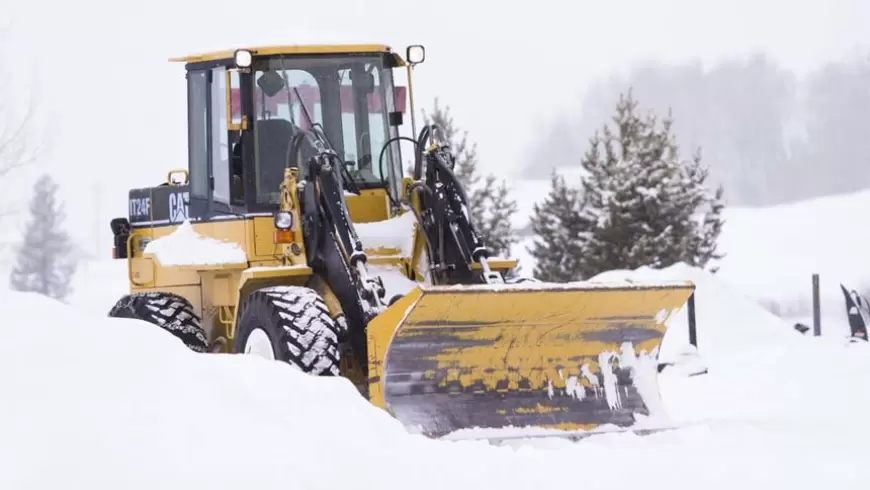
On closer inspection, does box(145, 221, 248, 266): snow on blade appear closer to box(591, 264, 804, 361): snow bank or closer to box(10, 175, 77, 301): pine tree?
box(591, 264, 804, 361): snow bank

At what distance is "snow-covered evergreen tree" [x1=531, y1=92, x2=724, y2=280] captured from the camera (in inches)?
1126

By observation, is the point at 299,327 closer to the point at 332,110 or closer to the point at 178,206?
the point at 332,110

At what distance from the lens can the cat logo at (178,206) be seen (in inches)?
414

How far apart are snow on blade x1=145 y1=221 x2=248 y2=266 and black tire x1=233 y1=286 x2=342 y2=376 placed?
3.58 feet

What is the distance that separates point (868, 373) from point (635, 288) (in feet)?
15.2

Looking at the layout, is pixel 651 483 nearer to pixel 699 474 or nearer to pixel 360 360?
pixel 699 474

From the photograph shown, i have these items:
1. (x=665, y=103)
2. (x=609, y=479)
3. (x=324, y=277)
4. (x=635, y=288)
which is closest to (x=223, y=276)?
(x=324, y=277)

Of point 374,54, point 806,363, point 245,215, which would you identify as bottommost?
point 806,363

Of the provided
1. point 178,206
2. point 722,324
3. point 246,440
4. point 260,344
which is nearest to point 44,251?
point 722,324

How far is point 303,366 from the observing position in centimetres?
805

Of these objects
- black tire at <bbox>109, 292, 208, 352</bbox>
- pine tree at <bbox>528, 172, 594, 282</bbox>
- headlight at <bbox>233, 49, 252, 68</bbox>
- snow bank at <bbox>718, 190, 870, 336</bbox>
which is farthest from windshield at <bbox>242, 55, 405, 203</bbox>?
snow bank at <bbox>718, 190, 870, 336</bbox>

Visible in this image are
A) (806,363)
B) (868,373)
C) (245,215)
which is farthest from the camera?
(806,363)

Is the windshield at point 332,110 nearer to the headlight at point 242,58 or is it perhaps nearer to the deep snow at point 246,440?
the headlight at point 242,58

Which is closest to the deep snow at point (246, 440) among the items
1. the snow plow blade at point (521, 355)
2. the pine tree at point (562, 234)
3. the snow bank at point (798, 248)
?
the snow plow blade at point (521, 355)
